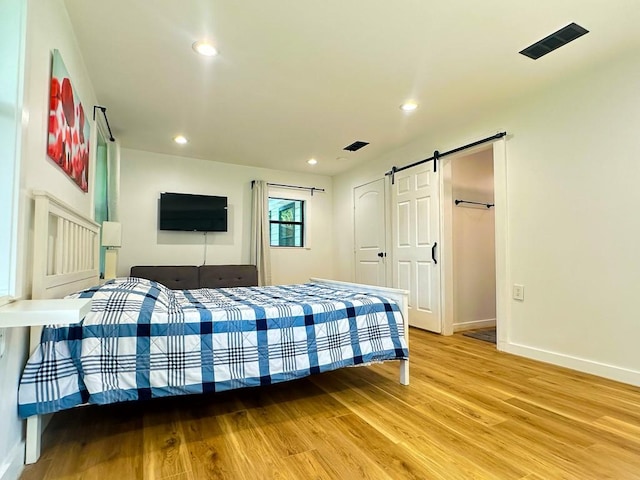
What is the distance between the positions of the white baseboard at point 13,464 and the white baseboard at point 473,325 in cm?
394

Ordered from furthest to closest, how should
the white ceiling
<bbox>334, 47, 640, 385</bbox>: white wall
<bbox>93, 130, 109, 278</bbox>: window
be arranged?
1. <bbox>93, 130, 109, 278</bbox>: window
2. <bbox>334, 47, 640, 385</bbox>: white wall
3. the white ceiling

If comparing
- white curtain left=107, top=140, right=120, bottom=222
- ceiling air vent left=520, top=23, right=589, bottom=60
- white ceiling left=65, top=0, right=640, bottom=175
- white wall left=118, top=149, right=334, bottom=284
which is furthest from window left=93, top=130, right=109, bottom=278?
ceiling air vent left=520, top=23, right=589, bottom=60

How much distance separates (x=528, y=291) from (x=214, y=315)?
8.94 feet

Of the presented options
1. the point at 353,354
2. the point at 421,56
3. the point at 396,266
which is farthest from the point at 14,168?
the point at 396,266

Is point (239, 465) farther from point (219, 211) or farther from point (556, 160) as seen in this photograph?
point (219, 211)

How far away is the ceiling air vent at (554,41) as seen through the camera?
7.14ft

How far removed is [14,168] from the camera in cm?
130

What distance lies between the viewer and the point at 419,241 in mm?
4191

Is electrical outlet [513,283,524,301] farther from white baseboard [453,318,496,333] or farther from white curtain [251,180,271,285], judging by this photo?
white curtain [251,180,271,285]

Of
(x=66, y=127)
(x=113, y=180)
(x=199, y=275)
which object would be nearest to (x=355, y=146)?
(x=199, y=275)

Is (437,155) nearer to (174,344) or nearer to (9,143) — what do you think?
(174,344)

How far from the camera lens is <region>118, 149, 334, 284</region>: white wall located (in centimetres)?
461

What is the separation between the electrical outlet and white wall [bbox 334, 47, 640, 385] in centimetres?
5

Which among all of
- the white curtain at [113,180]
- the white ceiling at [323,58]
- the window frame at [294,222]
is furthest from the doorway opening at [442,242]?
the white curtain at [113,180]
